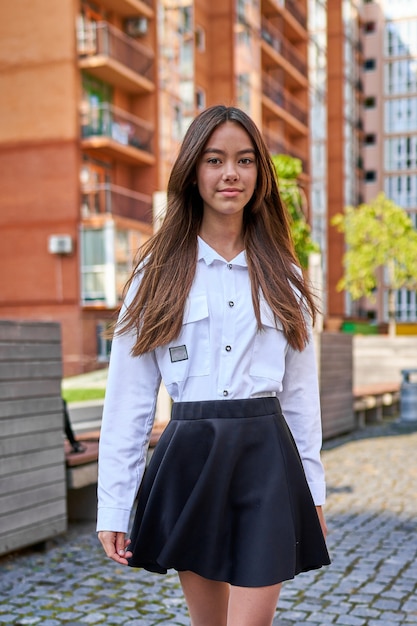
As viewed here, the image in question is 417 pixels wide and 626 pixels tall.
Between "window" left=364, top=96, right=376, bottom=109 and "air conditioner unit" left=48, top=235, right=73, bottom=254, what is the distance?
39.7m

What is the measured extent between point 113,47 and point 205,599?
26.8 m

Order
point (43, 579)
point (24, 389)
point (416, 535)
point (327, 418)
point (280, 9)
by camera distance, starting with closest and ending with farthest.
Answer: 1. point (43, 579)
2. point (24, 389)
3. point (416, 535)
4. point (327, 418)
5. point (280, 9)

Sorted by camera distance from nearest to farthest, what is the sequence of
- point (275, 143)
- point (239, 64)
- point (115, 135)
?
point (115, 135), point (239, 64), point (275, 143)

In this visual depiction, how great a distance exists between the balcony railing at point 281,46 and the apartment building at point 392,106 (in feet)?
52.3

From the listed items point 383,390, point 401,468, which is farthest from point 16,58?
point 401,468

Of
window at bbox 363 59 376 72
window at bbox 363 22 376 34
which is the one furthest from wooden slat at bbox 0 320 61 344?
window at bbox 363 22 376 34

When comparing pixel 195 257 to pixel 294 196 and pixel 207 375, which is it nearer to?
pixel 207 375

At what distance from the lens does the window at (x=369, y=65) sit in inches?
2389

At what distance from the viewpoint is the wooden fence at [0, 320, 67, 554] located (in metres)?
5.13

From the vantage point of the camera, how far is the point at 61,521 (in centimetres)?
566

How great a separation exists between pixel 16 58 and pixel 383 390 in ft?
52.8

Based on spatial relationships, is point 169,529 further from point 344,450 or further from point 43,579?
point 344,450

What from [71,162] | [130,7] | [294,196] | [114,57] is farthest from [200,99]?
[294,196]

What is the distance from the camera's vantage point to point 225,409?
2.19 metres
